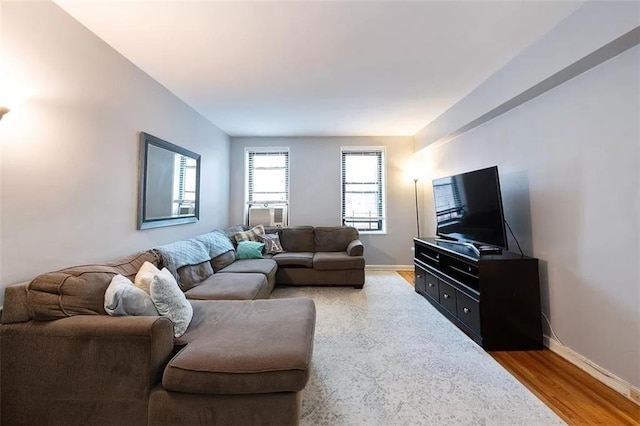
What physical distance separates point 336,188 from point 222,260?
99.7 inches

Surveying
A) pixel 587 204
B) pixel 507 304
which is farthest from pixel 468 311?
pixel 587 204

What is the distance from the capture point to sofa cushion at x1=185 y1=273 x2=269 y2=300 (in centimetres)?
237

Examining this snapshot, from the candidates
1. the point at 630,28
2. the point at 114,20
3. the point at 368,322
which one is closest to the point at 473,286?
the point at 368,322

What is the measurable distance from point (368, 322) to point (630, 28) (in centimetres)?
283

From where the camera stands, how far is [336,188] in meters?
5.04

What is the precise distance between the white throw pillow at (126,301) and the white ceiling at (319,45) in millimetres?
1825

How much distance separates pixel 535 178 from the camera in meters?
2.40

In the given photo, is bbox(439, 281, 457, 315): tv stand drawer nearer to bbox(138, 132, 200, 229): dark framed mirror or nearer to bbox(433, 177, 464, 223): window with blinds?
bbox(433, 177, 464, 223): window with blinds

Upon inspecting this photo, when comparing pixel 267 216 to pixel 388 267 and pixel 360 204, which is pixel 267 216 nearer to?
pixel 360 204

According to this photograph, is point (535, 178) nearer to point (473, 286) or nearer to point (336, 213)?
point (473, 286)

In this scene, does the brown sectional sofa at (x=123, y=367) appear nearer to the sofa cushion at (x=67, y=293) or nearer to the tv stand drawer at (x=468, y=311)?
the sofa cushion at (x=67, y=293)

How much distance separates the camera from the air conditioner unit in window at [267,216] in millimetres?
4926

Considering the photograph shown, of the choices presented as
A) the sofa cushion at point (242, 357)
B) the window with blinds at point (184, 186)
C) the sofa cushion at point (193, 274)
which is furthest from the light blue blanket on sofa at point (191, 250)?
the sofa cushion at point (242, 357)

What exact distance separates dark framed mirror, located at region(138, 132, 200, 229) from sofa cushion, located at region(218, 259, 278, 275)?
2.74 ft
